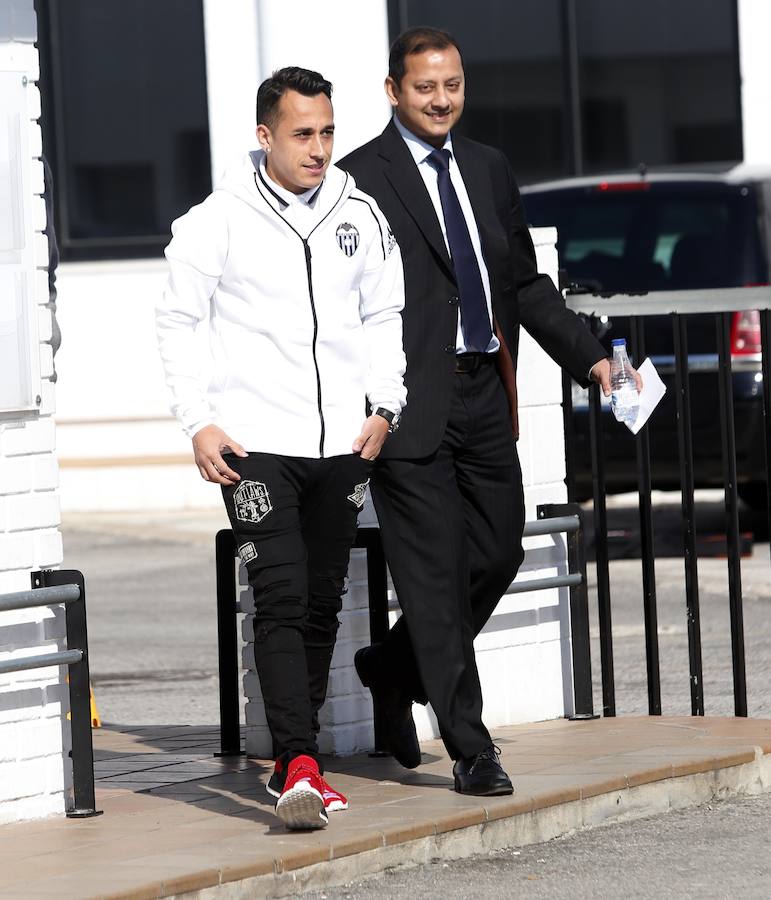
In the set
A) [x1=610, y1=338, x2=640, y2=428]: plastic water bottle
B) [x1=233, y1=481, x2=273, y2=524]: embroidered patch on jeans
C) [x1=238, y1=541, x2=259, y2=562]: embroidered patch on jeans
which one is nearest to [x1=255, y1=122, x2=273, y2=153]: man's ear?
[x1=233, y1=481, x2=273, y2=524]: embroidered patch on jeans

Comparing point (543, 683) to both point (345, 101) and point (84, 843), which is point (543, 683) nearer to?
point (84, 843)

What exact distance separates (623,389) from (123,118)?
41.2 ft

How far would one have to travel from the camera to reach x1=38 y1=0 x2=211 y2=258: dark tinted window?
1741 centimetres

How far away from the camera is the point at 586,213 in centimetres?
1189

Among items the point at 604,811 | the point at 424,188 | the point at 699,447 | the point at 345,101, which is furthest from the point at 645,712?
the point at 345,101

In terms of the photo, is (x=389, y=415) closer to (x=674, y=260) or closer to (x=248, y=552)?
(x=248, y=552)

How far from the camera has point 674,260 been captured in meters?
11.7

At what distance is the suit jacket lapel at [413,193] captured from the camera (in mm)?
5508

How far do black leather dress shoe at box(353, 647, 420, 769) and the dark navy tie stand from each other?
0.87 m

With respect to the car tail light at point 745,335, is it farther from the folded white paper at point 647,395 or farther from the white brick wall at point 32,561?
the white brick wall at point 32,561

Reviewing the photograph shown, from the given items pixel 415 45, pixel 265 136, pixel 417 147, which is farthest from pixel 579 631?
pixel 265 136

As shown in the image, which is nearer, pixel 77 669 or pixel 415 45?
pixel 77 669

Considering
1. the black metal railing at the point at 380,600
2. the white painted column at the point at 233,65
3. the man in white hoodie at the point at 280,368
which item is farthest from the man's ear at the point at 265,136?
the white painted column at the point at 233,65

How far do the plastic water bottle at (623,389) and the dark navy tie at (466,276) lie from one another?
343 mm
